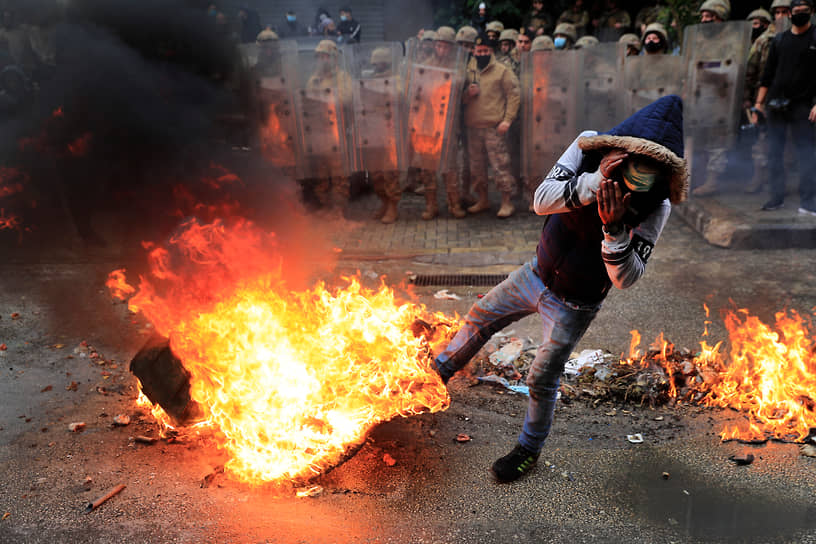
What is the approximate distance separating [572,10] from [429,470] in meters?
11.6

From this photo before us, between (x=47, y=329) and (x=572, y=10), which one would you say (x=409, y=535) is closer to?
(x=47, y=329)

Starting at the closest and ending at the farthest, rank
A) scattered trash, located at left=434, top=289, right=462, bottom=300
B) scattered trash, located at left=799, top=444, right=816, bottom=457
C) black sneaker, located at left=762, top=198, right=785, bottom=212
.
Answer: scattered trash, located at left=799, top=444, right=816, bottom=457, scattered trash, located at left=434, top=289, right=462, bottom=300, black sneaker, located at left=762, top=198, right=785, bottom=212

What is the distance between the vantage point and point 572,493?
3188 millimetres

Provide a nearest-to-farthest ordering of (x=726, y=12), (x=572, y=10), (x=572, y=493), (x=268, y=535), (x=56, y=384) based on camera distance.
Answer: (x=268, y=535)
(x=572, y=493)
(x=56, y=384)
(x=726, y=12)
(x=572, y=10)

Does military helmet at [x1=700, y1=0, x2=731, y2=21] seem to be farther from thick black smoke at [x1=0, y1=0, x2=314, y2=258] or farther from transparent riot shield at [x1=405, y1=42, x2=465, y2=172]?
thick black smoke at [x1=0, y1=0, x2=314, y2=258]

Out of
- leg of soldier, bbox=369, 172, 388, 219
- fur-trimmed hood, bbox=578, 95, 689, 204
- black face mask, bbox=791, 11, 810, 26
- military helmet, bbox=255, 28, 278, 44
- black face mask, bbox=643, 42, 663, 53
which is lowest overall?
leg of soldier, bbox=369, 172, 388, 219

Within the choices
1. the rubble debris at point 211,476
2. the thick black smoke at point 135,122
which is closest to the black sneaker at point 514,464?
the rubble debris at point 211,476

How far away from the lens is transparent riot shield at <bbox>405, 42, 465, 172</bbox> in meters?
7.89

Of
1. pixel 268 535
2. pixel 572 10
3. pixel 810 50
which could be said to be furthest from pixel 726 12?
pixel 268 535

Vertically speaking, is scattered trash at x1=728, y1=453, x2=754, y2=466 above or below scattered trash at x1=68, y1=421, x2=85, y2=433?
below

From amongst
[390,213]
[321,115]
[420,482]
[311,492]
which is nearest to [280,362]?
[311,492]

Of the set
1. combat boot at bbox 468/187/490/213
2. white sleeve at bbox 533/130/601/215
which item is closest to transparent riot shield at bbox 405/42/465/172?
combat boot at bbox 468/187/490/213

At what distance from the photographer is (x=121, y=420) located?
12.4ft

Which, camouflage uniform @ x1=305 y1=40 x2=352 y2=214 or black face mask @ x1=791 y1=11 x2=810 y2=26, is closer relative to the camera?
black face mask @ x1=791 y1=11 x2=810 y2=26
